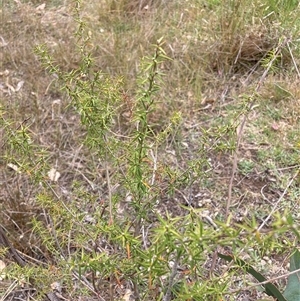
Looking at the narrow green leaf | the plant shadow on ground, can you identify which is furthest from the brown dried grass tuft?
the narrow green leaf

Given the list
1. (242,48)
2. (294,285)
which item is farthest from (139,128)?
(242,48)

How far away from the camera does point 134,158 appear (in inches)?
40.9

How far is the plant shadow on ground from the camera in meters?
1.25

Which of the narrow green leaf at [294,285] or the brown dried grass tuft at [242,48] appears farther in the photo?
the brown dried grass tuft at [242,48]

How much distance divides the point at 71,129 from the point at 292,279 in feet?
4.04

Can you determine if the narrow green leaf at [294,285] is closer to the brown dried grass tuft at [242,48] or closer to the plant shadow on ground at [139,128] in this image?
the plant shadow on ground at [139,128]

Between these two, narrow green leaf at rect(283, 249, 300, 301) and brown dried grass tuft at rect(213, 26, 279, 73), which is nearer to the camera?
narrow green leaf at rect(283, 249, 300, 301)

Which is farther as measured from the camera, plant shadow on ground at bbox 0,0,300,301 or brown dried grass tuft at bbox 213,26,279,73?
brown dried grass tuft at bbox 213,26,279,73

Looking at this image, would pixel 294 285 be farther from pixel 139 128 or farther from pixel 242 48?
pixel 242 48

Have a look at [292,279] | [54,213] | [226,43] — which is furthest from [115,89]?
[226,43]

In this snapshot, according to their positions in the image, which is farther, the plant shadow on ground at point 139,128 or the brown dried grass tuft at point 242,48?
the brown dried grass tuft at point 242,48

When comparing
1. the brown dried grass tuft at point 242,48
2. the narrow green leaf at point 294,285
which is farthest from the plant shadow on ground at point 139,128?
the narrow green leaf at point 294,285

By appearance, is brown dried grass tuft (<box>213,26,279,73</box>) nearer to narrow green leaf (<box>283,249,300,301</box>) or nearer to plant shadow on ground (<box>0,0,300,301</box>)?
plant shadow on ground (<box>0,0,300,301</box>)

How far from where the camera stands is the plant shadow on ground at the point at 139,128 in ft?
4.12
